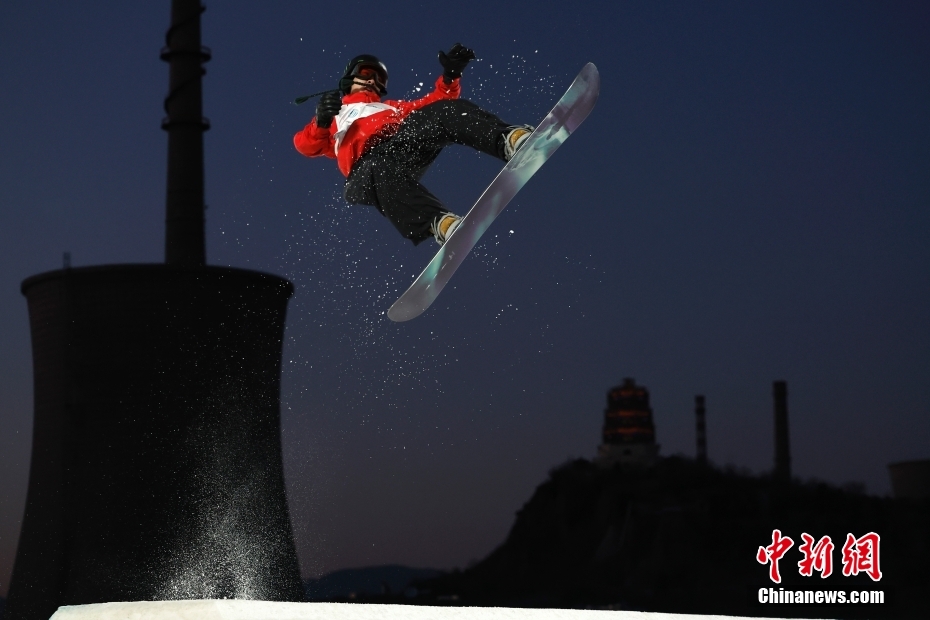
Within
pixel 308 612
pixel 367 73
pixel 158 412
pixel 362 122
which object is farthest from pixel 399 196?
pixel 158 412

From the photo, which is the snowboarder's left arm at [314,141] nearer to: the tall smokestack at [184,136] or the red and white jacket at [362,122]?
the red and white jacket at [362,122]

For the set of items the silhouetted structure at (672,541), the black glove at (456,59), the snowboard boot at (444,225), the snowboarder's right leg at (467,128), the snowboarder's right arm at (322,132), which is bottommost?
the silhouetted structure at (672,541)

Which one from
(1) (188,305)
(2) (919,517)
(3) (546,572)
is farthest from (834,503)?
(1) (188,305)

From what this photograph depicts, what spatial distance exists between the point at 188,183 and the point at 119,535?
2127 centimetres

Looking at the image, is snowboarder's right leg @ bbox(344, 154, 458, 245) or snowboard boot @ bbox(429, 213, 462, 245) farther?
snowboarder's right leg @ bbox(344, 154, 458, 245)

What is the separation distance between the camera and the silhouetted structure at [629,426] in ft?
400

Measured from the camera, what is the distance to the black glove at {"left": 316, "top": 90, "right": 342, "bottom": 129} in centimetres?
1077

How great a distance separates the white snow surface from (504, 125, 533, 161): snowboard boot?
5.77 m

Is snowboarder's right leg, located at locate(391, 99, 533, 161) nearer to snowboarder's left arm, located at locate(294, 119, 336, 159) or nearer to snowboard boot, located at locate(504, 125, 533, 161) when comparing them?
snowboard boot, located at locate(504, 125, 533, 161)

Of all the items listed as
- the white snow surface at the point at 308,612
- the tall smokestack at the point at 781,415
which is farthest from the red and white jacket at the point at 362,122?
the tall smokestack at the point at 781,415


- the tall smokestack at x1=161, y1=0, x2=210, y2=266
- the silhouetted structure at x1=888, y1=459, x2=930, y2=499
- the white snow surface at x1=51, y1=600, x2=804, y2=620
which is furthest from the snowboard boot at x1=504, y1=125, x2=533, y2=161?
the silhouetted structure at x1=888, y1=459, x2=930, y2=499

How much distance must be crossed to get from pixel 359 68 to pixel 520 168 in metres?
2.22

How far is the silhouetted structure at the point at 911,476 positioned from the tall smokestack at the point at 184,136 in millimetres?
60824

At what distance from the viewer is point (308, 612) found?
14727mm
